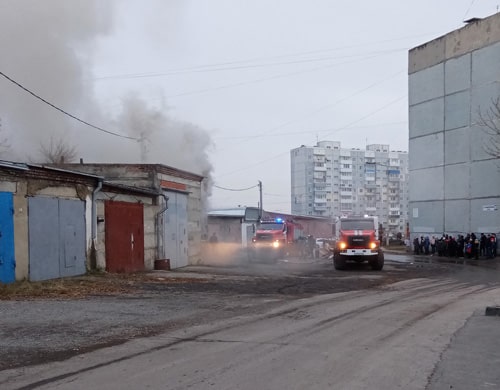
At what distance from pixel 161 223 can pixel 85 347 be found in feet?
56.8

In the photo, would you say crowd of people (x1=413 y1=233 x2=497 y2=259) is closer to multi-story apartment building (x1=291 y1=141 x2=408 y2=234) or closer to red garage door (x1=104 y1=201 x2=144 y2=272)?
red garage door (x1=104 y1=201 x2=144 y2=272)

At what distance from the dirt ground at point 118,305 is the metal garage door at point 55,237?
65 cm

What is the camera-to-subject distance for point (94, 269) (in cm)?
1983

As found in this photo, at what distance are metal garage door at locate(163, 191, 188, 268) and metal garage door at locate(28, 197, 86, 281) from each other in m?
6.94

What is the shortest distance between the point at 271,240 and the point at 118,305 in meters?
21.1

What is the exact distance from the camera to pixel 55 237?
1780 cm

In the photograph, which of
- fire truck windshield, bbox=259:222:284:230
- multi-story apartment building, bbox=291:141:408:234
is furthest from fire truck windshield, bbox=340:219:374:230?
multi-story apartment building, bbox=291:141:408:234

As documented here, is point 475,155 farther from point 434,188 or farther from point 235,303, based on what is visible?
point 235,303

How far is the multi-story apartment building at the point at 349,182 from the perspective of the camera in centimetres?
9419

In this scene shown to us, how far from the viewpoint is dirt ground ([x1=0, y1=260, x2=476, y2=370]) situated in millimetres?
8609

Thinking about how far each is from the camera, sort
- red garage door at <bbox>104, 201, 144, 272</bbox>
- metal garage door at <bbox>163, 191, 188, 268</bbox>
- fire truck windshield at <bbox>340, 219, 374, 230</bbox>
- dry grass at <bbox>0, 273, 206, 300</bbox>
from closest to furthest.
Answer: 1. dry grass at <bbox>0, 273, 206, 300</bbox>
2. red garage door at <bbox>104, 201, 144, 272</bbox>
3. metal garage door at <bbox>163, 191, 188, 268</bbox>
4. fire truck windshield at <bbox>340, 219, 374, 230</bbox>

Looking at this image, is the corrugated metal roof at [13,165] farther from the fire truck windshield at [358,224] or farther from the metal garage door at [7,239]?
the fire truck windshield at [358,224]

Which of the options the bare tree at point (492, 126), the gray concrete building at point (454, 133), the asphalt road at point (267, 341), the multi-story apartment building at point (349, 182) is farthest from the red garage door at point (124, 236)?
the multi-story apartment building at point (349, 182)

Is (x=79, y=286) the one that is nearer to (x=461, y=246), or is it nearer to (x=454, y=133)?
(x=461, y=246)
